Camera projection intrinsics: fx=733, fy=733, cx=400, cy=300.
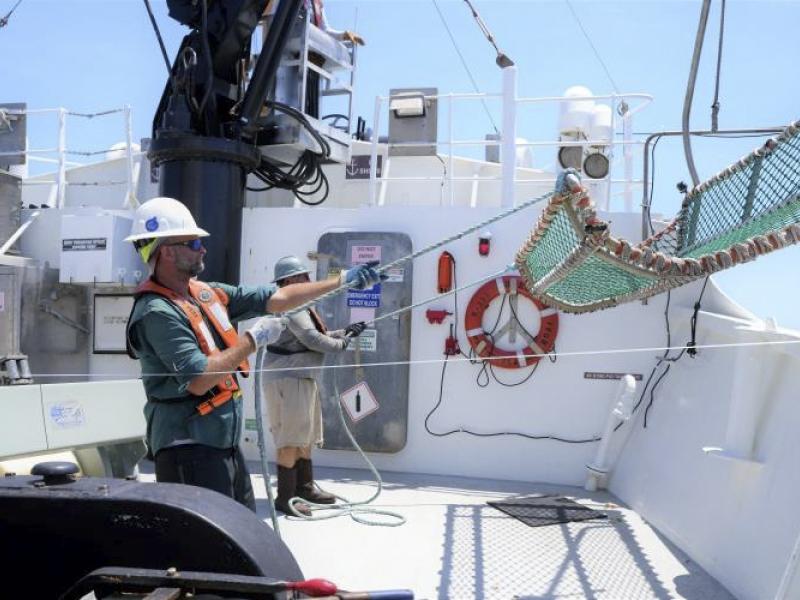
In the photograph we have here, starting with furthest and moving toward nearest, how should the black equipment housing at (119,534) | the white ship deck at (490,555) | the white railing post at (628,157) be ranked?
the white railing post at (628,157) < the white ship deck at (490,555) < the black equipment housing at (119,534)

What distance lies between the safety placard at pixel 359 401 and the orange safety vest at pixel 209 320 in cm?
292

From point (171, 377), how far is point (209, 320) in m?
0.29

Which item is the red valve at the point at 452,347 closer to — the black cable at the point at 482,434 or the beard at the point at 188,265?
the black cable at the point at 482,434

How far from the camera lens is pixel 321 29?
21.0 feet

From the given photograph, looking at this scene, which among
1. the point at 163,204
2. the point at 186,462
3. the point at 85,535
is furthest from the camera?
the point at 163,204

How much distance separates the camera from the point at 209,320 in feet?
9.30

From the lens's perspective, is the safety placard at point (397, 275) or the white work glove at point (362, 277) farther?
the safety placard at point (397, 275)

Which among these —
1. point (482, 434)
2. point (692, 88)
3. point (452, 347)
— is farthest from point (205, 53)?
point (482, 434)

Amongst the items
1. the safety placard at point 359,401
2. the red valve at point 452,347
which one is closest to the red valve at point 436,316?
the red valve at point 452,347

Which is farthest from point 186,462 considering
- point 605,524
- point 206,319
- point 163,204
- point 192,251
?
point 605,524

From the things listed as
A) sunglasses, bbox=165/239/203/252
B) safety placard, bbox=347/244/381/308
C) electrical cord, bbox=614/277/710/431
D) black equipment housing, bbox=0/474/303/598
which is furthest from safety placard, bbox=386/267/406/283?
black equipment housing, bbox=0/474/303/598

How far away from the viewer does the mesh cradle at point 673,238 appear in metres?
2.54

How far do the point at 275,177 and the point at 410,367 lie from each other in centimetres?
193

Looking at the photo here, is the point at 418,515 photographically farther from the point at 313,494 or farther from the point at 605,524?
the point at 605,524
